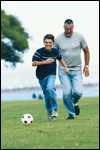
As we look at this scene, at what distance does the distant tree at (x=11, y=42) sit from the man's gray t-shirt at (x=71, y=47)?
196ft

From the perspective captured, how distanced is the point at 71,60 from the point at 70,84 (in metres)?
0.50

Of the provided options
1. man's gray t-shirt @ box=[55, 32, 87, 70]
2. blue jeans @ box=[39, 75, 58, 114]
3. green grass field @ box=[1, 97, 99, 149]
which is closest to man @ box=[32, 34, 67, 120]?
blue jeans @ box=[39, 75, 58, 114]

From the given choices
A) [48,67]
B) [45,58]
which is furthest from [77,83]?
[45,58]

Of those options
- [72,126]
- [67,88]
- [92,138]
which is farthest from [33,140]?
[67,88]

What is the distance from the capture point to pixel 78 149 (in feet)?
35.6

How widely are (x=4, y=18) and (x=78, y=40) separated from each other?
63076 mm

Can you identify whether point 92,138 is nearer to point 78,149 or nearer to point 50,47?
point 78,149

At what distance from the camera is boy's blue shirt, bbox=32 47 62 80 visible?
16125 mm

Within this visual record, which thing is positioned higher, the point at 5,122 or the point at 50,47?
the point at 50,47

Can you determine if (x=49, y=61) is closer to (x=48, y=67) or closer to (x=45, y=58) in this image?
(x=45, y=58)

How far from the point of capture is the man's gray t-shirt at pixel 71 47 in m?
16.2

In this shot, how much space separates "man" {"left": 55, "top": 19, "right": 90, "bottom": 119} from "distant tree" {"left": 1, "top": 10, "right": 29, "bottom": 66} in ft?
196

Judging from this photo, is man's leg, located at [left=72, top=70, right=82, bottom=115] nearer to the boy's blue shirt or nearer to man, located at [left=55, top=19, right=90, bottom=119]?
man, located at [left=55, top=19, right=90, bottom=119]

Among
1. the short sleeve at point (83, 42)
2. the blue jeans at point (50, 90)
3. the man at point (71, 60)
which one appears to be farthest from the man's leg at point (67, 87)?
the short sleeve at point (83, 42)
